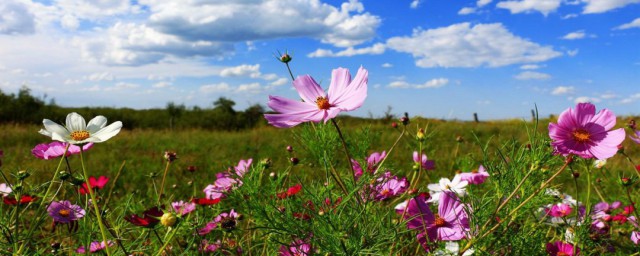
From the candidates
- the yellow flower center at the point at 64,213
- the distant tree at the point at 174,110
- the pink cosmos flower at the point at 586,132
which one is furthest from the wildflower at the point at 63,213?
the distant tree at the point at 174,110

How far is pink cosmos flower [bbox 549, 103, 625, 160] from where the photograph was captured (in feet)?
2.87

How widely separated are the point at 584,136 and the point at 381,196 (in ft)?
1.52

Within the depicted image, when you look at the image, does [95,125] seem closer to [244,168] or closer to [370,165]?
[244,168]

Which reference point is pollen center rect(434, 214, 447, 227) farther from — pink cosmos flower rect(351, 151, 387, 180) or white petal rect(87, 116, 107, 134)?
white petal rect(87, 116, 107, 134)

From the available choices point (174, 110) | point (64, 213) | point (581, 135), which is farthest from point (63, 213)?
point (174, 110)

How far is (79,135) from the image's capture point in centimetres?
97

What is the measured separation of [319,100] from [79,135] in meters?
0.47

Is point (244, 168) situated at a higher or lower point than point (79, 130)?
lower

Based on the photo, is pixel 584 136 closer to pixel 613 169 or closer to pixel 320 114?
pixel 320 114

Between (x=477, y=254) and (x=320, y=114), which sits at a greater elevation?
(x=320, y=114)

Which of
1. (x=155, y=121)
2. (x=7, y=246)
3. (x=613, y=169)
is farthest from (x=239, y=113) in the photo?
(x=7, y=246)

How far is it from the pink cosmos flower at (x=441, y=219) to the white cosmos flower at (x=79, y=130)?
659mm

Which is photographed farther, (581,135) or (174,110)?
(174,110)

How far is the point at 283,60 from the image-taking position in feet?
3.60
